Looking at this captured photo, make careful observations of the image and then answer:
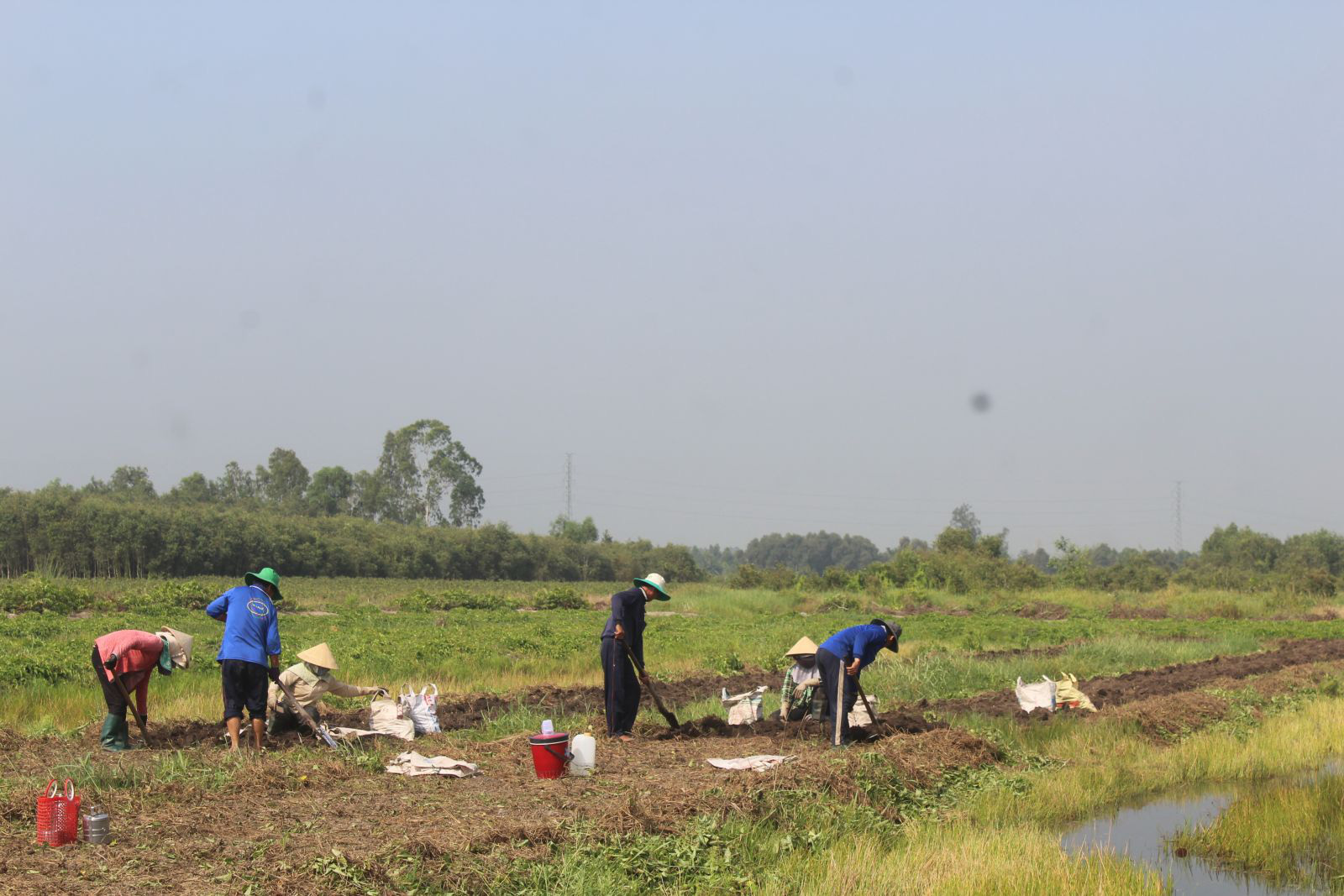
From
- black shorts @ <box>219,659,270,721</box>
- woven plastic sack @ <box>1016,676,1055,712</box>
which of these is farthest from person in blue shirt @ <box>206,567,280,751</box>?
woven plastic sack @ <box>1016,676,1055,712</box>

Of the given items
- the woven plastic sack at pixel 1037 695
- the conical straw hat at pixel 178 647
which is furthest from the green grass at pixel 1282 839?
the conical straw hat at pixel 178 647

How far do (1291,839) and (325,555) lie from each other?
193 feet

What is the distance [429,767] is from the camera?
916 centimetres

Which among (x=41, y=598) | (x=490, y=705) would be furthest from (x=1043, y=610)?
(x=490, y=705)

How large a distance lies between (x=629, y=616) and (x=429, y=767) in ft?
9.41

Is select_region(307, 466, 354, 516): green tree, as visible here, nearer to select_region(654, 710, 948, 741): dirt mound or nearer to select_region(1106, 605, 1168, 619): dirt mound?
select_region(1106, 605, 1168, 619): dirt mound

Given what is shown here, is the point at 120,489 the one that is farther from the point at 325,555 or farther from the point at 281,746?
the point at 281,746

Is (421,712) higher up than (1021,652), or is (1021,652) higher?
(421,712)

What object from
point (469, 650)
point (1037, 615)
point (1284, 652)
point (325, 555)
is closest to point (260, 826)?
point (469, 650)

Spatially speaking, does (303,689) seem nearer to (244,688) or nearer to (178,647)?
(244,688)

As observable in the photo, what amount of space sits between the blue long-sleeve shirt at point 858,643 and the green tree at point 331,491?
295ft

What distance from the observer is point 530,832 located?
707 centimetres

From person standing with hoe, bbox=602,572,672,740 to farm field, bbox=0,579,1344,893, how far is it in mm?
342

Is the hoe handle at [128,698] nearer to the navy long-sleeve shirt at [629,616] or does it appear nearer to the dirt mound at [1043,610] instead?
the navy long-sleeve shirt at [629,616]
